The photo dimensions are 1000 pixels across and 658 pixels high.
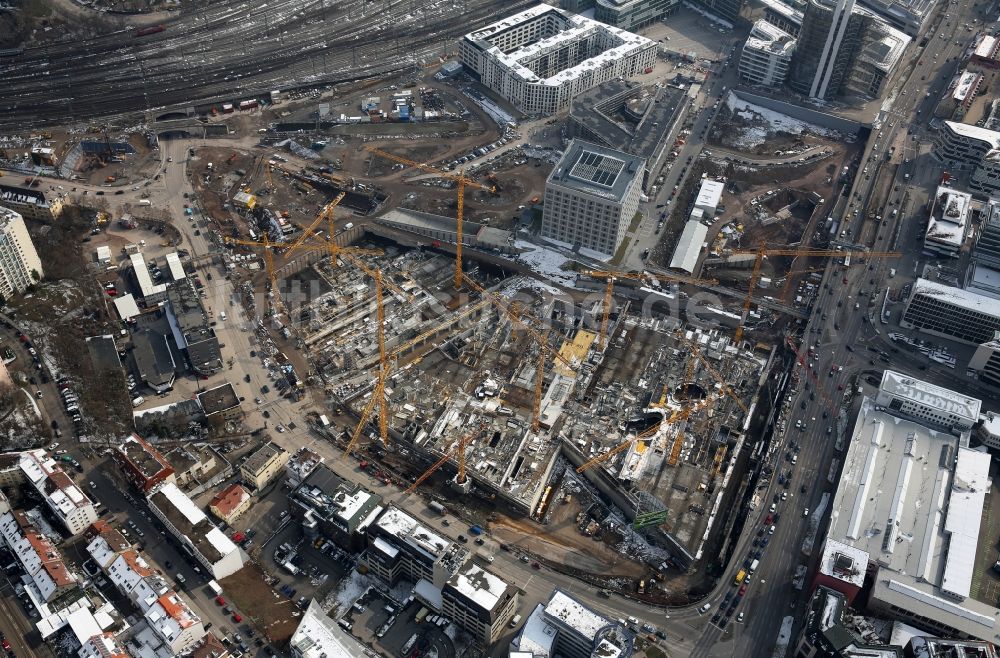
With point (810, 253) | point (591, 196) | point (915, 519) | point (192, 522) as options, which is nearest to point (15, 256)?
point (192, 522)

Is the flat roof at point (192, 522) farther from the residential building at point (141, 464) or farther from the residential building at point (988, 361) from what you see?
the residential building at point (988, 361)

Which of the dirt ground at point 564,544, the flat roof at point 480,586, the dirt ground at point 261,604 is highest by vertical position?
the flat roof at point 480,586

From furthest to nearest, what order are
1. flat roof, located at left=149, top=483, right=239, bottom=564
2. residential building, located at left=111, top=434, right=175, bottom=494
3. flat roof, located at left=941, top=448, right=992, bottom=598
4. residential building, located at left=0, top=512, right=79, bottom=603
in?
residential building, located at left=111, top=434, right=175, bottom=494
flat roof, located at left=149, top=483, right=239, bottom=564
flat roof, located at left=941, top=448, right=992, bottom=598
residential building, located at left=0, top=512, right=79, bottom=603

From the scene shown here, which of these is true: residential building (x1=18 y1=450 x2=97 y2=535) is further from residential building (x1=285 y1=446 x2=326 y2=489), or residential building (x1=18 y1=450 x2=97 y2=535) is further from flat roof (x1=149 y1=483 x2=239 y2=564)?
residential building (x1=285 y1=446 x2=326 y2=489)

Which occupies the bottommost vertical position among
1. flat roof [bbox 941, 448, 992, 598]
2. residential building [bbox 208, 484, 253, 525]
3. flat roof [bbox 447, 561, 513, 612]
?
residential building [bbox 208, 484, 253, 525]

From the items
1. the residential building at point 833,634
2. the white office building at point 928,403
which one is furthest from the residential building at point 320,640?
the white office building at point 928,403

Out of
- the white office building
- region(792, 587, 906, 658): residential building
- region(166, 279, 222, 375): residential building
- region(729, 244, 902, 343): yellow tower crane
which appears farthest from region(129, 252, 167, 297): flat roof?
the white office building
